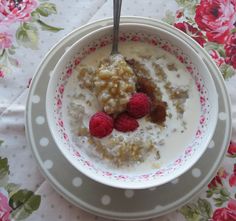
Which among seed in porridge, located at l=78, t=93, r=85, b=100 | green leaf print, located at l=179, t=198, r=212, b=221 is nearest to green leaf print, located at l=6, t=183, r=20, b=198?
seed in porridge, located at l=78, t=93, r=85, b=100

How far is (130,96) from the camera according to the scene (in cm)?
76

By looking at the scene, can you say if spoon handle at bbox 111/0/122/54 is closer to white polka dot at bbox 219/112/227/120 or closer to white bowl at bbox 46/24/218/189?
white bowl at bbox 46/24/218/189

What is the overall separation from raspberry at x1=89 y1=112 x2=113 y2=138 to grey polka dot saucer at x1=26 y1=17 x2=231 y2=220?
87mm

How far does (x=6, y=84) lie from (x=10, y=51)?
8 cm

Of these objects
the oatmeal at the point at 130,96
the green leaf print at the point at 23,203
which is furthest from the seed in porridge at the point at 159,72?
the green leaf print at the point at 23,203

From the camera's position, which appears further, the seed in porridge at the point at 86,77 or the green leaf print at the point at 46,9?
the green leaf print at the point at 46,9

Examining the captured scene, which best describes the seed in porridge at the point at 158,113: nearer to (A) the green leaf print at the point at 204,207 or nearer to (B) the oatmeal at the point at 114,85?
(B) the oatmeal at the point at 114,85

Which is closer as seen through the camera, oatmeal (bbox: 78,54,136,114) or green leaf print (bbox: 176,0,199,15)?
oatmeal (bbox: 78,54,136,114)

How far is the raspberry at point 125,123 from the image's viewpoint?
0.76 m

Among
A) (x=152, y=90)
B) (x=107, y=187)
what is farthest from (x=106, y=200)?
(x=152, y=90)

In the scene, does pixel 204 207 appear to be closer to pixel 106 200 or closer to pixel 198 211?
pixel 198 211

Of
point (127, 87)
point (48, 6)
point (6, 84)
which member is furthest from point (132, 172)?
point (48, 6)

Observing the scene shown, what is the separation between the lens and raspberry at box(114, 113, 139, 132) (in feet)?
2.50

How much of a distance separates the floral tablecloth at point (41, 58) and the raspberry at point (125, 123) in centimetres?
19
